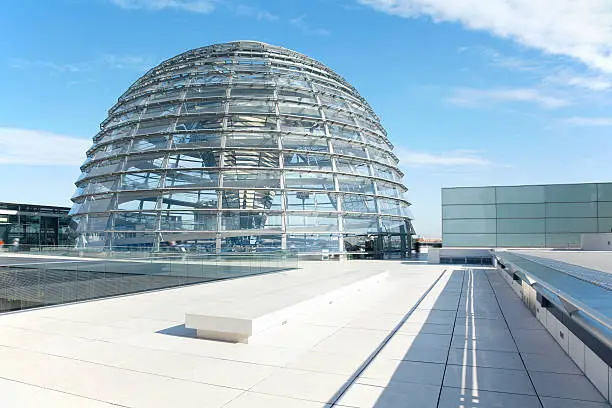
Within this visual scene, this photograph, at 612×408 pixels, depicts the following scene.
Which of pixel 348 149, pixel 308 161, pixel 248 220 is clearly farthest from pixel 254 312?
pixel 348 149

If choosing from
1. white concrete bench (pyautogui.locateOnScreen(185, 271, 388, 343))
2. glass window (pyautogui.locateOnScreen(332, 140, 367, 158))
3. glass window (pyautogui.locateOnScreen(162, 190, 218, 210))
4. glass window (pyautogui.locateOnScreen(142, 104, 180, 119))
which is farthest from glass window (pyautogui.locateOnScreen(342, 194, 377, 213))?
white concrete bench (pyautogui.locateOnScreen(185, 271, 388, 343))

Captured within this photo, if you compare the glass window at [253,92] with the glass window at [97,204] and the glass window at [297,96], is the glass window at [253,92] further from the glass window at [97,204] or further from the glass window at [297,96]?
the glass window at [97,204]

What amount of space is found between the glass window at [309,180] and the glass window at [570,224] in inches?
578

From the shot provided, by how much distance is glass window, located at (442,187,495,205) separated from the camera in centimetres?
3173

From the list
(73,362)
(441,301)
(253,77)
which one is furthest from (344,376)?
(253,77)

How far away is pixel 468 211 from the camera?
32125mm

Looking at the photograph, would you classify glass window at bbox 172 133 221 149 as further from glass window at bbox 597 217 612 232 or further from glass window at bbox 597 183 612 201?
glass window at bbox 597 217 612 232

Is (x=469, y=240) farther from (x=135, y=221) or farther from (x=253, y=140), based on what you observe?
(x=135, y=221)

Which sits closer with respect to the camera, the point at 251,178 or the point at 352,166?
the point at 251,178

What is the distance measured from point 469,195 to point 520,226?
12.8ft

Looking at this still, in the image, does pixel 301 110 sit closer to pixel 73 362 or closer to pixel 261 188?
pixel 261 188

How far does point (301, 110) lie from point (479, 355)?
2641 cm

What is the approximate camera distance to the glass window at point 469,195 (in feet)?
104

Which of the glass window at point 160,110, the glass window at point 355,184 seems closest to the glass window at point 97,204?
the glass window at point 160,110
